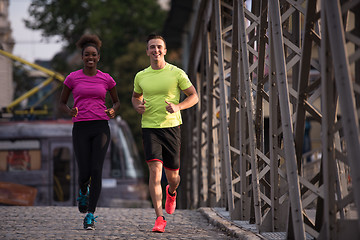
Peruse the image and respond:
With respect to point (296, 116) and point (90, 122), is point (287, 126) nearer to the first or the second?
point (296, 116)

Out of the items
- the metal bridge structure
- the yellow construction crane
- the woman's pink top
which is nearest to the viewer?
the metal bridge structure

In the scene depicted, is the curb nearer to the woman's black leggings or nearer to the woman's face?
the woman's black leggings

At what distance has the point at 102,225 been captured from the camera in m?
8.27

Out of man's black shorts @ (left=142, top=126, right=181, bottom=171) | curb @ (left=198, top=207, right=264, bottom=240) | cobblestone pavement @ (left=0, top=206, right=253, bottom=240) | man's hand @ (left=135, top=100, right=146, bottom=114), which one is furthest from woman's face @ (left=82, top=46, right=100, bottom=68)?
curb @ (left=198, top=207, right=264, bottom=240)

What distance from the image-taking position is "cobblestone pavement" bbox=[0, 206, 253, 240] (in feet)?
23.1

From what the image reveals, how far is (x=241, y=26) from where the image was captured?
7758 mm

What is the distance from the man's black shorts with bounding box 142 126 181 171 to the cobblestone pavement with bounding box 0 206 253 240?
2.35 ft

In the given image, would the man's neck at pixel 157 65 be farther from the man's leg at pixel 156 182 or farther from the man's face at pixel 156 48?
the man's leg at pixel 156 182

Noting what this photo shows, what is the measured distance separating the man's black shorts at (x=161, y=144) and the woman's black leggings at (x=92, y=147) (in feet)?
1.45

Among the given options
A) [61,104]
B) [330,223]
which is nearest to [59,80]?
[61,104]

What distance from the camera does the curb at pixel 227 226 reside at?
6.47m

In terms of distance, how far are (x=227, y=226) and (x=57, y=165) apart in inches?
545

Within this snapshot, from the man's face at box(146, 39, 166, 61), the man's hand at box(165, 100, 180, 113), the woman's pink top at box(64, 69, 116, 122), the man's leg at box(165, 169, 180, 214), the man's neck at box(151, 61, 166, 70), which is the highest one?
the man's face at box(146, 39, 166, 61)

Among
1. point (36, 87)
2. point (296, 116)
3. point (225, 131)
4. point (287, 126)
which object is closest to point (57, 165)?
point (36, 87)
